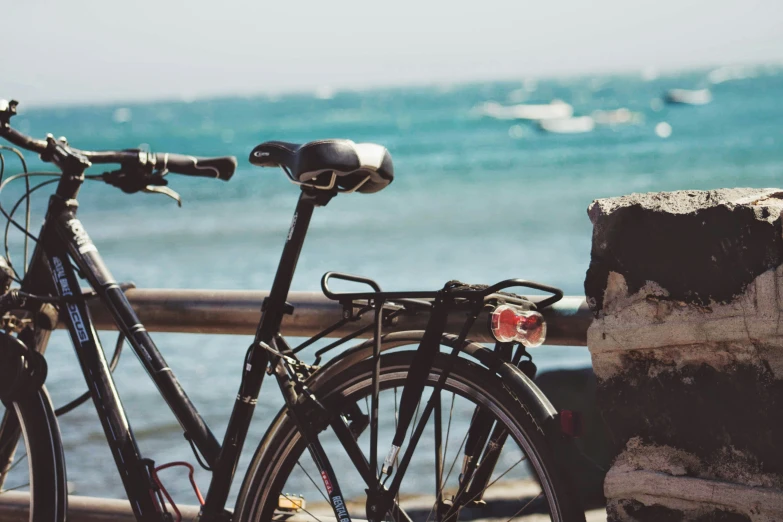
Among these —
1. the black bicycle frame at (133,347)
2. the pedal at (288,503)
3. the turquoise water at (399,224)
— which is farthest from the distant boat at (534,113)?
the pedal at (288,503)

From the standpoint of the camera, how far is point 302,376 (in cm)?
244

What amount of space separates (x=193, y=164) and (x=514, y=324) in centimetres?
135

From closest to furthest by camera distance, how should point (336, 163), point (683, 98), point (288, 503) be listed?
point (336, 163) < point (288, 503) < point (683, 98)

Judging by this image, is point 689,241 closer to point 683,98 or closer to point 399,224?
point 399,224

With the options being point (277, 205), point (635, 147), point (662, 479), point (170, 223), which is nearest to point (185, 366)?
point (662, 479)

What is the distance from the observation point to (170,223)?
877 inches

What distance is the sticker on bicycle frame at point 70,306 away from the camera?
286cm

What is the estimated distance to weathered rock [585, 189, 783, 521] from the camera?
191cm

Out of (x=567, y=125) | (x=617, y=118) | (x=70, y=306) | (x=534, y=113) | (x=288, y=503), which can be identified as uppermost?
(x=534, y=113)

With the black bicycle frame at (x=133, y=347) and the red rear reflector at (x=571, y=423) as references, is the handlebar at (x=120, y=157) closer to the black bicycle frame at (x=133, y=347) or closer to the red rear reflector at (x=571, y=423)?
the black bicycle frame at (x=133, y=347)

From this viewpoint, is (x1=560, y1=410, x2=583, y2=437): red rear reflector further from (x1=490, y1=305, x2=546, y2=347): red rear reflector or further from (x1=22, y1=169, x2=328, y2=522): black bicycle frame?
(x1=22, y1=169, x2=328, y2=522): black bicycle frame

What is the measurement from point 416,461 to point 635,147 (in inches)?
1572

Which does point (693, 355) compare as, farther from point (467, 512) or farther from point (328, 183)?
point (467, 512)

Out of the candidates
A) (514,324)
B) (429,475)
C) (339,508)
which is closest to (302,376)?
(339,508)
